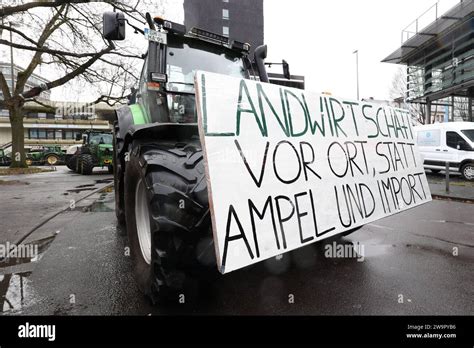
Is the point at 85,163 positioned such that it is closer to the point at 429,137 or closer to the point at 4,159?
the point at 429,137

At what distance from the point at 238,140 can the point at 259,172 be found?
0.28 metres

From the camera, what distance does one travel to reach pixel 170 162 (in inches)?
91.8

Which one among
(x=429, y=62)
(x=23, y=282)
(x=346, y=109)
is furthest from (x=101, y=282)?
(x=429, y=62)

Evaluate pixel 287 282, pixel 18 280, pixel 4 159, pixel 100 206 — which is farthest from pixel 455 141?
pixel 4 159

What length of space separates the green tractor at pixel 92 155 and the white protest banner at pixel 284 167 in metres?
15.2

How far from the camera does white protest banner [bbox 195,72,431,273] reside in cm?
209

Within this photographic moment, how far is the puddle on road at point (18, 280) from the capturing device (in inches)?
108

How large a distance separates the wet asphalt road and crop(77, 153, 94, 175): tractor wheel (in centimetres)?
1220

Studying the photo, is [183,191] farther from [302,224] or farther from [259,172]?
[302,224]

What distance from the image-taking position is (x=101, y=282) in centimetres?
315

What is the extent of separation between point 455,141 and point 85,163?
1670cm

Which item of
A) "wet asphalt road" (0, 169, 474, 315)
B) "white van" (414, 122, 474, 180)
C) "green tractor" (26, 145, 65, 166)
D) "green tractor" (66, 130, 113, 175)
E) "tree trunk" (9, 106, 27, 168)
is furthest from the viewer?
"green tractor" (26, 145, 65, 166)

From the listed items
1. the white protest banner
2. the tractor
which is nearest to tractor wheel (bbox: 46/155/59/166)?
the tractor

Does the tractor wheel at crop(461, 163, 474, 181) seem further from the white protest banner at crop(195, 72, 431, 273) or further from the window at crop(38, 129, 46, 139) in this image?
the window at crop(38, 129, 46, 139)
